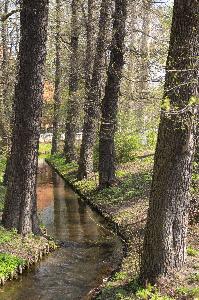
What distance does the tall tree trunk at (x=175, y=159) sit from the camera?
7133mm

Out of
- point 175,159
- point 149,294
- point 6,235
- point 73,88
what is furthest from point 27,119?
point 73,88

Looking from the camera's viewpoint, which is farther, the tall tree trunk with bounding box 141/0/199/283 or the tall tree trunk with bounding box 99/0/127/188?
the tall tree trunk with bounding box 99/0/127/188

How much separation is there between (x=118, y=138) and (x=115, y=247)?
11.4m

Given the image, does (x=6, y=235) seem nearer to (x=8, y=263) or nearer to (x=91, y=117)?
(x=8, y=263)

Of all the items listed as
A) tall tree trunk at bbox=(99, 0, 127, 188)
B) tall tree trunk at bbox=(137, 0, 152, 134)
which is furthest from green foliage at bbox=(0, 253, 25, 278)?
tall tree trunk at bbox=(99, 0, 127, 188)

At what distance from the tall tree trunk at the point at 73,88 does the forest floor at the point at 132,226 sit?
129 cm

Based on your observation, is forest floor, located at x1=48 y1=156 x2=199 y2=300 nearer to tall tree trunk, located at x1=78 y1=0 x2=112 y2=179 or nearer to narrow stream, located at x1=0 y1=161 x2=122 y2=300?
narrow stream, located at x1=0 y1=161 x2=122 y2=300

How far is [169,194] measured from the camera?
297 inches

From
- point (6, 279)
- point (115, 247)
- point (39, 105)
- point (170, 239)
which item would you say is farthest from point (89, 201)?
point (170, 239)

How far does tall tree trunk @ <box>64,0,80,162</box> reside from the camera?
867 inches

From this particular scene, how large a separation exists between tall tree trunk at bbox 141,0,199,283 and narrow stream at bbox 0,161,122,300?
1809mm

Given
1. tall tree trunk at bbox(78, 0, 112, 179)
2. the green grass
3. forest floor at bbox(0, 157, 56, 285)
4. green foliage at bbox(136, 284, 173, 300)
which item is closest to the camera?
green foliage at bbox(136, 284, 173, 300)

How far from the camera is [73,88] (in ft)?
81.9

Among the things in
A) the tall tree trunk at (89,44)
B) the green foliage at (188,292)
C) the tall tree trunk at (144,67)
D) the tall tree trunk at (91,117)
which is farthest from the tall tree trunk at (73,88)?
the green foliage at (188,292)
